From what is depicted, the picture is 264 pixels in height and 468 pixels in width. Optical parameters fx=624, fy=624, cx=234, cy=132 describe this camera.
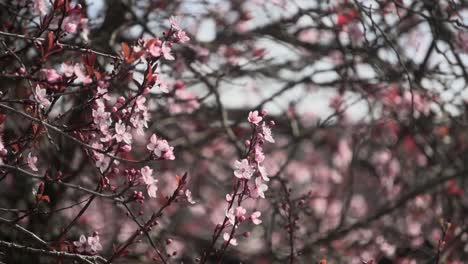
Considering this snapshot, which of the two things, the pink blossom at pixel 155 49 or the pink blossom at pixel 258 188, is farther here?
the pink blossom at pixel 258 188

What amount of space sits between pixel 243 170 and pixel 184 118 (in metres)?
3.06

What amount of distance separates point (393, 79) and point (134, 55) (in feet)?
8.63

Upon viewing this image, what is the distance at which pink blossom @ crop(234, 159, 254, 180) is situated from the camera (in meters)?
2.71

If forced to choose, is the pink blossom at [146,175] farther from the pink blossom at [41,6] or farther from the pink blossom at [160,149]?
the pink blossom at [41,6]

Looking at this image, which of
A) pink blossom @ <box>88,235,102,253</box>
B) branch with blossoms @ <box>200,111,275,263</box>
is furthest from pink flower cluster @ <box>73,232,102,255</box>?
branch with blossoms @ <box>200,111,275,263</box>

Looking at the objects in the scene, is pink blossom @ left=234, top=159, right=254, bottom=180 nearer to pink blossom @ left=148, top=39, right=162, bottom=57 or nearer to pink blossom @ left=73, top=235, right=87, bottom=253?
pink blossom @ left=148, top=39, right=162, bottom=57

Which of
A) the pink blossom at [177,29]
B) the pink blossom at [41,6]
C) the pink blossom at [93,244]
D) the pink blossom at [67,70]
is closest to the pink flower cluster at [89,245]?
the pink blossom at [93,244]

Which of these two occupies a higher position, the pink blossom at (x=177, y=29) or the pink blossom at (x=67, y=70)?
the pink blossom at (x=177, y=29)

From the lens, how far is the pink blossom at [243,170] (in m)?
2.71

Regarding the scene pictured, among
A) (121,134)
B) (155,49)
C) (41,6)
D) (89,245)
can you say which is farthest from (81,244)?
(41,6)

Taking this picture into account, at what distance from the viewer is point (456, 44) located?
4.73m

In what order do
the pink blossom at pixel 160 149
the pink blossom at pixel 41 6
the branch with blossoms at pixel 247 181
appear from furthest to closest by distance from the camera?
the pink blossom at pixel 41 6, the branch with blossoms at pixel 247 181, the pink blossom at pixel 160 149

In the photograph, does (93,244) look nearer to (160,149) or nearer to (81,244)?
(81,244)

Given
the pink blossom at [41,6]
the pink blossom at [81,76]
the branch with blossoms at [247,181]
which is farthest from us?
the pink blossom at [41,6]
